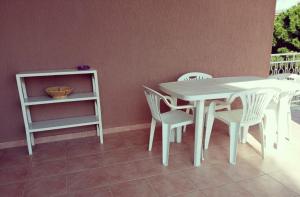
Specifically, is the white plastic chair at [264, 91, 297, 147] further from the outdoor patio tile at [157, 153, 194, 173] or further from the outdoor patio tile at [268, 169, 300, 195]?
the outdoor patio tile at [157, 153, 194, 173]

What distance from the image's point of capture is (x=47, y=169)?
2154mm

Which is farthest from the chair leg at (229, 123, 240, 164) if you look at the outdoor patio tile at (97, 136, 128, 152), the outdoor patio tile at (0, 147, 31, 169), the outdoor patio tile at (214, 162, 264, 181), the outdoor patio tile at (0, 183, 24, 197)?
the outdoor patio tile at (0, 147, 31, 169)

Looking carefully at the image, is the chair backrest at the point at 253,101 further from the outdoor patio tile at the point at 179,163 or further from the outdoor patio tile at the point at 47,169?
the outdoor patio tile at the point at 47,169

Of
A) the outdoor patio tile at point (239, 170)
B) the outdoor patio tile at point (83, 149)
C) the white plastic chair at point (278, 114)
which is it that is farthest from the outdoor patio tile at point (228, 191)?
the outdoor patio tile at point (83, 149)

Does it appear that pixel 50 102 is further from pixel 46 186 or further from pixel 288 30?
pixel 288 30

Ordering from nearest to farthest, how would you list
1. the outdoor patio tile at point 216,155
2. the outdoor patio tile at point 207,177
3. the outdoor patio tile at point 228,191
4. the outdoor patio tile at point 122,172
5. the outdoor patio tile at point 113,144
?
the outdoor patio tile at point 228,191 < the outdoor patio tile at point 207,177 < the outdoor patio tile at point 122,172 < the outdoor patio tile at point 216,155 < the outdoor patio tile at point 113,144

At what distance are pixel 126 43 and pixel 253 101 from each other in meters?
1.61

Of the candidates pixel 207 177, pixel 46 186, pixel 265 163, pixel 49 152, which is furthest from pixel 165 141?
pixel 49 152

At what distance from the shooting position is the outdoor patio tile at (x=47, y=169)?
2.07 m

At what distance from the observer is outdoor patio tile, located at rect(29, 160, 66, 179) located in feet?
6.80

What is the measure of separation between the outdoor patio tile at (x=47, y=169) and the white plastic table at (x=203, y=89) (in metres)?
1.27

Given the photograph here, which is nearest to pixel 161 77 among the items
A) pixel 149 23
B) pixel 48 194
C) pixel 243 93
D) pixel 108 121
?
pixel 149 23

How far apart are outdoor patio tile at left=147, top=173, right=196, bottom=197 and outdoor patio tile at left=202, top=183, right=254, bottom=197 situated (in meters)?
0.14

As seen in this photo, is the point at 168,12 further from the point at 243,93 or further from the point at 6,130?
the point at 6,130
